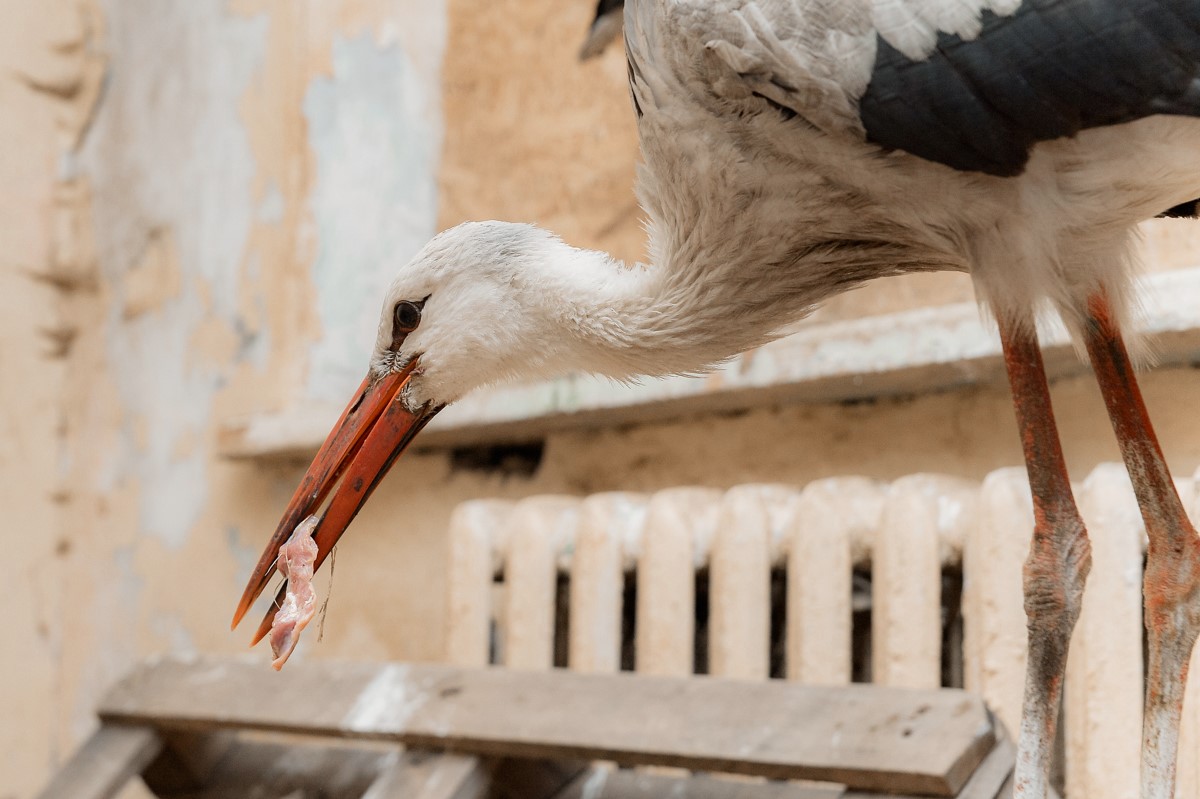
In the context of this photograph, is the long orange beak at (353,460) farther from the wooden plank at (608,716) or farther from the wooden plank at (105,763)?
the wooden plank at (105,763)

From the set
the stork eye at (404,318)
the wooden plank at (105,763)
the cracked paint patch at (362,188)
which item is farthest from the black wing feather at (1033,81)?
the cracked paint patch at (362,188)

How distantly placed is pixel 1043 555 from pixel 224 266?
1.74 m

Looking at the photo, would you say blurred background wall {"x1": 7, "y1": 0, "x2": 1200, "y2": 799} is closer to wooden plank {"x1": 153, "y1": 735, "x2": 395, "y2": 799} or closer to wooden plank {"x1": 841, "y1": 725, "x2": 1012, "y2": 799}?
wooden plank {"x1": 153, "y1": 735, "x2": 395, "y2": 799}

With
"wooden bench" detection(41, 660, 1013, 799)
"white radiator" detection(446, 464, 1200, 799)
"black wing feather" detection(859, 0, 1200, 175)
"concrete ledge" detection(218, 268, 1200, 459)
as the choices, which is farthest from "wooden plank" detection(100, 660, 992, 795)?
"black wing feather" detection(859, 0, 1200, 175)

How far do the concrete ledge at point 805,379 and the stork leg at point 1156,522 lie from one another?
8 centimetres

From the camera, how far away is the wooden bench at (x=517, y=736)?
1.20 m

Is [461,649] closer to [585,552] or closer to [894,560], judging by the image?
[585,552]

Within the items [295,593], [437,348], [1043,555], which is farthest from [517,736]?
[1043,555]

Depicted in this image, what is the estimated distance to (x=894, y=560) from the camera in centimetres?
154

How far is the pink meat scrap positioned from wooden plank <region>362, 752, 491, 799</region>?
0.81ft

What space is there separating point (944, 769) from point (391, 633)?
1.36 m

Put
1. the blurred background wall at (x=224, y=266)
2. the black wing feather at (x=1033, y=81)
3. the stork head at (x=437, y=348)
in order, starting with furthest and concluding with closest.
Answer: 1. the blurred background wall at (x=224, y=266)
2. the stork head at (x=437, y=348)
3. the black wing feather at (x=1033, y=81)

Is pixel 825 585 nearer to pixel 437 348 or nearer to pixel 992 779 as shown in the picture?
pixel 992 779

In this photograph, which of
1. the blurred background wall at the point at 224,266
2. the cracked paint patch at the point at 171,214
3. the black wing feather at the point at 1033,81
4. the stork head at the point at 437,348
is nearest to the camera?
the black wing feather at the point at 1033,81
